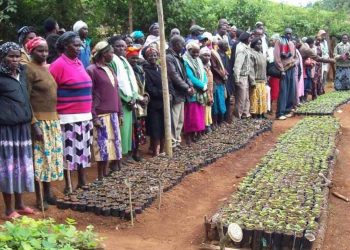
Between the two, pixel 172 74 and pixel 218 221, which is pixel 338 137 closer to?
pixel 172 74

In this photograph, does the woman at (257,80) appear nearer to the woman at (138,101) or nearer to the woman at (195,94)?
the woman at (195,94)

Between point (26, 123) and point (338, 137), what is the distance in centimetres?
650

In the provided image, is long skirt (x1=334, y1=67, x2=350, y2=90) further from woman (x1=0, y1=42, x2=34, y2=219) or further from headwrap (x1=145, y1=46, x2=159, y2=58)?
woman (x1=0, y1=42, x2=34, y2=219)

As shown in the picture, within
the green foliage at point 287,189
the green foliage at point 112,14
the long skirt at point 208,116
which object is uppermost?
the green foliage at point 112,14

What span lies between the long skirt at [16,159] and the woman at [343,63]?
43.0 ft

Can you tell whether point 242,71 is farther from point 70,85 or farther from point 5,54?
point 5,54

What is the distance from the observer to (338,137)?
32.8ft

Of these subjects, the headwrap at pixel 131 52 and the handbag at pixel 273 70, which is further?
the handbag at pixel 273 70

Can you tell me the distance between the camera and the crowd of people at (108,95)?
530cm

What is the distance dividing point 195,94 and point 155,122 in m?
1.20

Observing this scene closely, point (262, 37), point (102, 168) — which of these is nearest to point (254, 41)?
point (262, 37)

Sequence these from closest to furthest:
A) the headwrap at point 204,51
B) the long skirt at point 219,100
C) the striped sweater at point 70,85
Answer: the striped sweater at point 70,85 < the headwrap at point 204,51 < the long skirt at point 219,100

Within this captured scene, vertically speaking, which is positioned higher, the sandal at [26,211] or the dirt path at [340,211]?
the sandal at [26,211]

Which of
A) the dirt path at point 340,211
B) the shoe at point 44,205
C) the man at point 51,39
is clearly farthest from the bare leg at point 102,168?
the dirt path at point 340,211
